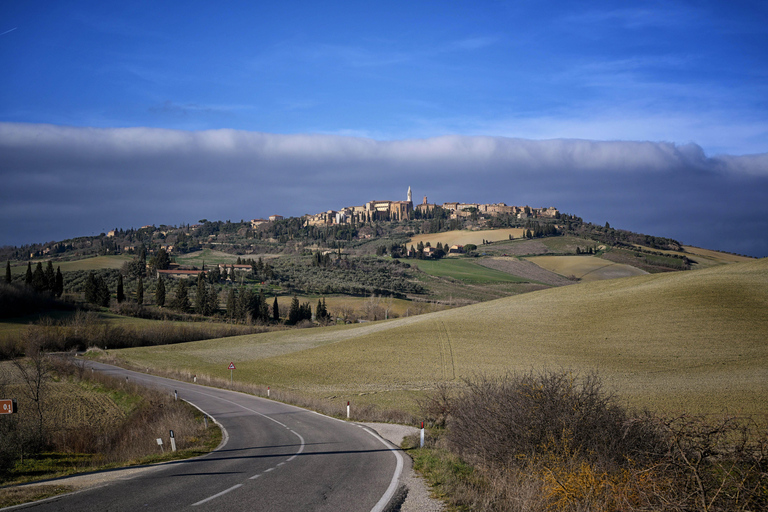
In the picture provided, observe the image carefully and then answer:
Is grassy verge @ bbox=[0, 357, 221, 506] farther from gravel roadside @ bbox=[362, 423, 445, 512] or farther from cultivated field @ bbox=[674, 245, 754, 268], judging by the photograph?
cultivated field @ bbox=[674, 245, 754, 268]

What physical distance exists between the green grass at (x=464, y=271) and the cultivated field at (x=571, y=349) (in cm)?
6112

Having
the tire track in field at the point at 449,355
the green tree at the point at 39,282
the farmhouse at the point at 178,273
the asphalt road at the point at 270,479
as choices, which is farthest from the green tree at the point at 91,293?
the asphalt road at the point at 270,479

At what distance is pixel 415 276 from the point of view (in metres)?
150

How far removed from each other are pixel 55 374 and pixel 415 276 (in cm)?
11048

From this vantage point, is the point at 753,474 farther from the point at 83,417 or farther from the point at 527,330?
the point at 527,330

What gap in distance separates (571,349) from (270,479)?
40.6 metres

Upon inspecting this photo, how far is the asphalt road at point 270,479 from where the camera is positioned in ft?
30.7

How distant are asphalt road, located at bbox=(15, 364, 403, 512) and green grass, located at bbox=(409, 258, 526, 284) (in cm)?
11601

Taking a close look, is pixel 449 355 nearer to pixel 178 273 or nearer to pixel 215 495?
pixel 215 495

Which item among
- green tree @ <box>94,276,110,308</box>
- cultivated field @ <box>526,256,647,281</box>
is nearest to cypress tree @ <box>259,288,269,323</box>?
green tree @ <box>94,276,110,308</box>

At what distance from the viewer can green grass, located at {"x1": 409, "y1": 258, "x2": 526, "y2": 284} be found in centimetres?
13450

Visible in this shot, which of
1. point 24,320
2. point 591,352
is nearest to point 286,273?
point 24,320

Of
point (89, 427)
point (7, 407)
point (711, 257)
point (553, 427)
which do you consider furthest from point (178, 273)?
point (553, 427)

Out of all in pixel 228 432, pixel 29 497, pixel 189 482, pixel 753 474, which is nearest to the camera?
pixel 753 474
